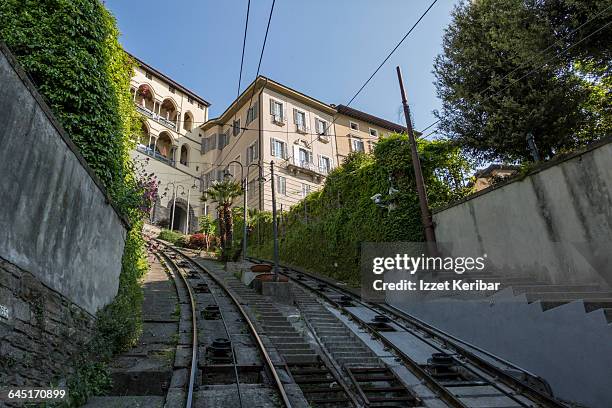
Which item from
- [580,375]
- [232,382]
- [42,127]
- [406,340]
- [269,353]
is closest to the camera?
[42,127]

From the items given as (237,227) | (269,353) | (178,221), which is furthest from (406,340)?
(178,221)

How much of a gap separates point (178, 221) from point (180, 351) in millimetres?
39858

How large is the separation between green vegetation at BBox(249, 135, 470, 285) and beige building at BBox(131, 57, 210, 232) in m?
25.6

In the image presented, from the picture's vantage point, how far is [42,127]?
454 centimetres

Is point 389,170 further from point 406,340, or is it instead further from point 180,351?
point 180,351

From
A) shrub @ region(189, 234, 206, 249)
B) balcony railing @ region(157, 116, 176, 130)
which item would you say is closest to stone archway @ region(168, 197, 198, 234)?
balcony railing @ region(157, 116, 176, 130)

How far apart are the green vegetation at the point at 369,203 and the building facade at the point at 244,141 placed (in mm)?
7206

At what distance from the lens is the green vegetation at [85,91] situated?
236 inches

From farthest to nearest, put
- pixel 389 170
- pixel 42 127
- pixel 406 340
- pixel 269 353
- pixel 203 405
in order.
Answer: pixel 389 170 → pixel 406 340 → pixel 269 353 → pixel 203 405 → pixel 42 127

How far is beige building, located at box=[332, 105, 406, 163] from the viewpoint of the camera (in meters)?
36.5

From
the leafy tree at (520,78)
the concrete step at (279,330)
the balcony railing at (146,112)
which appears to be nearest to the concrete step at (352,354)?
the concrete step at (279,330)

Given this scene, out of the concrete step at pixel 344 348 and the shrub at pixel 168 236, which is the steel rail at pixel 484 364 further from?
the shrub at pixel 168 236

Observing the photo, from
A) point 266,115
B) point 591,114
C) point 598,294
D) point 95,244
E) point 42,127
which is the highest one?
point 266,115

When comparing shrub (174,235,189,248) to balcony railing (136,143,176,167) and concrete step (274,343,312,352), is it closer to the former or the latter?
balcony railing (136,143,176,167)
